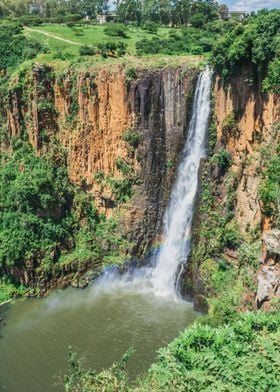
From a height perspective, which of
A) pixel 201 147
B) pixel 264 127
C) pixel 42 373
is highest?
pixel 264 127

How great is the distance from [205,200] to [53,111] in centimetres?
992

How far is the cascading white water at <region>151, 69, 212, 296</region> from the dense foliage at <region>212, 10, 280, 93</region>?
253 centimetres

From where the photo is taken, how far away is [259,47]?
778 inches

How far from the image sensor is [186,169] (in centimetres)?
2491

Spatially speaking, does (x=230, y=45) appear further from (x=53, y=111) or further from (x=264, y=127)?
(x=53, y=111)

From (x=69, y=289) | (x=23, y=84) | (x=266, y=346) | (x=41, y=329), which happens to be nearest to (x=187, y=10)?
(x=23, y=84)

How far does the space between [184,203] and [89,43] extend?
18.3 m

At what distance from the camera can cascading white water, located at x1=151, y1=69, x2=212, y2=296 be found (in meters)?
23.8

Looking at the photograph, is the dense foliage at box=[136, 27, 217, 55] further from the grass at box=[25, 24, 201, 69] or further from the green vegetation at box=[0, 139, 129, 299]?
the green vegetation at box=[0, 139, 129, 299]

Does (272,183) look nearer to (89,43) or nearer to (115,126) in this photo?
(115,126)

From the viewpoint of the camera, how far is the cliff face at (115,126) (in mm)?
24547

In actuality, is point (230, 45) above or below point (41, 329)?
above

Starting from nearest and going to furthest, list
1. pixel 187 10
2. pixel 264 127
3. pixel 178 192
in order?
pixel 264 127 → pixel 178 192 → pixel 187 10

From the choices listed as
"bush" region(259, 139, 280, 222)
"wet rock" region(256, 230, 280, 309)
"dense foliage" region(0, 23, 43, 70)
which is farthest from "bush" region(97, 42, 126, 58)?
"wet rock" region(256, 230, 280, 309)
